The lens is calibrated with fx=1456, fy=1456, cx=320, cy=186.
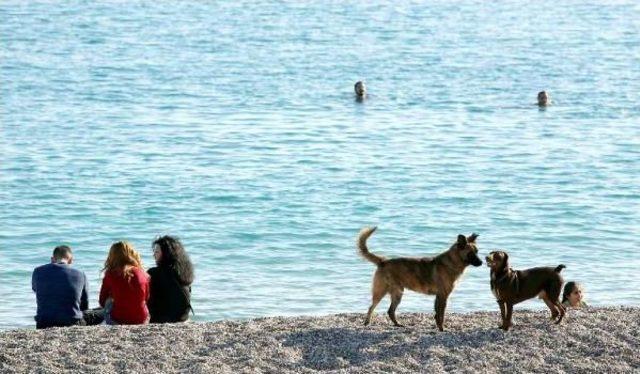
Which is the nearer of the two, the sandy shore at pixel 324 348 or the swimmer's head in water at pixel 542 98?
the sandy shore at pixel 324 348

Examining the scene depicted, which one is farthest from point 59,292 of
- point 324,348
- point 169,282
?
point 324,348

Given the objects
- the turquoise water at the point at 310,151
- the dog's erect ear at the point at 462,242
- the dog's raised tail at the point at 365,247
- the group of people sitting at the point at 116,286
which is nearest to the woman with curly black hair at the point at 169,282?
the group of people sitting at the point at 116,286

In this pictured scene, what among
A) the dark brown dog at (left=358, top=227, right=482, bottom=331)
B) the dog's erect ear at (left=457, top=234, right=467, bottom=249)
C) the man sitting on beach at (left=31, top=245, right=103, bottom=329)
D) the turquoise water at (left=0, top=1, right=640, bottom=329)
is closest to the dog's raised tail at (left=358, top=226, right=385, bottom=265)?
the dark brown dog at (left=358, top=227, right=482, bottom=331)

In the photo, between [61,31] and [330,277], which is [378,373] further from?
[61,31]

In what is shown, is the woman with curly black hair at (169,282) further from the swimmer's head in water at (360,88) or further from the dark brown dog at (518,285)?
the swimmer's head in water at (360,88)

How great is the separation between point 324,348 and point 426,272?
1.28 m

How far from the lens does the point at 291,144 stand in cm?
2866

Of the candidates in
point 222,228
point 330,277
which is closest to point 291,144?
point 222,228

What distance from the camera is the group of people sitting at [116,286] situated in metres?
12.2

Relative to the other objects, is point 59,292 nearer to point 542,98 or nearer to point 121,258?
point 121,258

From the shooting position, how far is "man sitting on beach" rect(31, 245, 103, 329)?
12.1 m

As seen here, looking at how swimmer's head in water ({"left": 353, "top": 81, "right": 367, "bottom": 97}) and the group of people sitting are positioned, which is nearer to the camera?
the group of people sitting

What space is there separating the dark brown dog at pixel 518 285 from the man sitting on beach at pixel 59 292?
3.45 m

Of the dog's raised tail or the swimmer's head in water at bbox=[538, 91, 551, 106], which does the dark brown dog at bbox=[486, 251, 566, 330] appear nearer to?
the dog's raised tail
